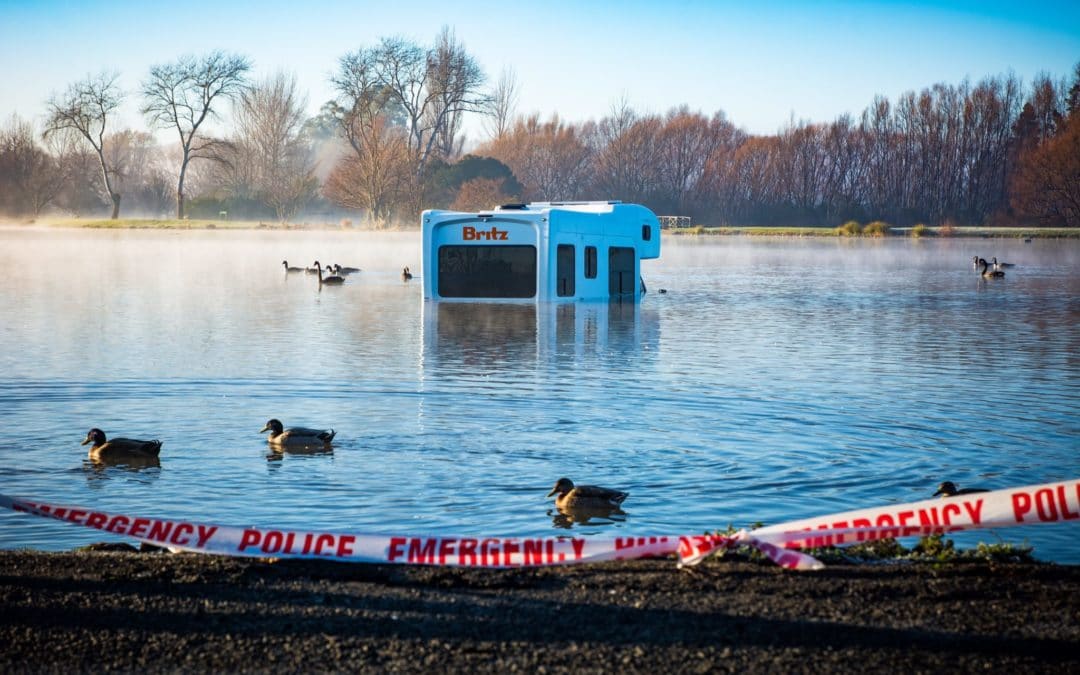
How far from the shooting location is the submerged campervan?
98.1 feet

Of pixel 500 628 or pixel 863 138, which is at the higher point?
pixel 863 138

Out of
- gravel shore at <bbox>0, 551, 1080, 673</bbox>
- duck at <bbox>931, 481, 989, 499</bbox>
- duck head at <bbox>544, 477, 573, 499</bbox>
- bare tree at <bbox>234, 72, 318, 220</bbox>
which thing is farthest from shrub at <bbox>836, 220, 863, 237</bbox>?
gravel shore at <bbox>0, 551, 1080, 673</bbox>

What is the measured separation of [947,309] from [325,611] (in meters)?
25.2

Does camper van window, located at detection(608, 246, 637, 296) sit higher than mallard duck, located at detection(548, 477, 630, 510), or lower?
higher

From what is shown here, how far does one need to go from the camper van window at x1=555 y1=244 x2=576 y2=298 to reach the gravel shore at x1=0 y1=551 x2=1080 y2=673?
2370 cm

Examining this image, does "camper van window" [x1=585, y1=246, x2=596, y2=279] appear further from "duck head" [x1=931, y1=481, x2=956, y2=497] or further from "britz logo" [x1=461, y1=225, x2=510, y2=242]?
"duck head" [x1=931, y1=481, x2=956, y2=497]

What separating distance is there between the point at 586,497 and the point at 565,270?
2189 centimetres

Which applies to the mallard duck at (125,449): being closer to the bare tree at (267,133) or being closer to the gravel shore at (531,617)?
the gravel shore at (531,617)

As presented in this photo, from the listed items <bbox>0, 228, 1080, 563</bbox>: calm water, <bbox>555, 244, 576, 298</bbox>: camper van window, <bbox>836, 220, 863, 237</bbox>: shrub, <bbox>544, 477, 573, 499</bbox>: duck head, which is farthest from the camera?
<bbox>836, 220, 863, 237</bbox>: shrub

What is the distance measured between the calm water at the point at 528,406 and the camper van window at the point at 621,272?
2581mm

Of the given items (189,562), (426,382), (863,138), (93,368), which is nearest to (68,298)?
(93,368)

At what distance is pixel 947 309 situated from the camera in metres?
29.1

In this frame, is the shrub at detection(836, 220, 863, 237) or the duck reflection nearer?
the duck reflection

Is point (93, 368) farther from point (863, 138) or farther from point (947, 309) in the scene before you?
point (863, 138)
